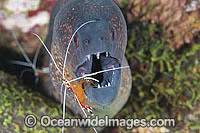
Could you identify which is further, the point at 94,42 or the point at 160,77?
the point at 160,77

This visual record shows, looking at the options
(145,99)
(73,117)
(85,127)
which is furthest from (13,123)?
(145,99)

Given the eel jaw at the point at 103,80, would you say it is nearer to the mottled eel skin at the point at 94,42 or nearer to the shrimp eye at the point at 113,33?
the mottled eel skin at the point at 94,42

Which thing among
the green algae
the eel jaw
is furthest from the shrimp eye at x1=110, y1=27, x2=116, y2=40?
the green algae

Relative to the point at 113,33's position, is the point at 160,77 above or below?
below

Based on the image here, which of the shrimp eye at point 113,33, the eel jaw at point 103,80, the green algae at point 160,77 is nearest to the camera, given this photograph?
the eel jaw at point 103,80

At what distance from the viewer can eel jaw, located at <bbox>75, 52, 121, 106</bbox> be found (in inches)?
56.7

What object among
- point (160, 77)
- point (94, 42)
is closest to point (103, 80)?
point (94, 42)

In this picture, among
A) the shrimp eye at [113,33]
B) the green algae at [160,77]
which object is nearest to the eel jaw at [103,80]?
the shrimp eye at [113,33]

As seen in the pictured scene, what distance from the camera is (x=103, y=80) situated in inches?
61.6

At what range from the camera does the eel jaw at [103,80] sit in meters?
1.44

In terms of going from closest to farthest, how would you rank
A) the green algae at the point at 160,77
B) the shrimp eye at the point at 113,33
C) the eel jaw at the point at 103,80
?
the eel jaw at the point at 103,80 → the shrimp eye at the point at 113,33 → the green algae at the point at 160,77

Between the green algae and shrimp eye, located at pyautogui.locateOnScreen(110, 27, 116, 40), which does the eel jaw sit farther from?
the green algae

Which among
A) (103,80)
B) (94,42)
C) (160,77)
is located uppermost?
(94,42)

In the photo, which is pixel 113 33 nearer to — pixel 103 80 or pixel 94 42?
pixel 94 42
